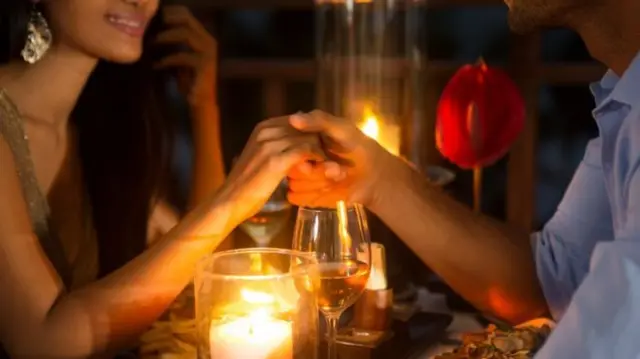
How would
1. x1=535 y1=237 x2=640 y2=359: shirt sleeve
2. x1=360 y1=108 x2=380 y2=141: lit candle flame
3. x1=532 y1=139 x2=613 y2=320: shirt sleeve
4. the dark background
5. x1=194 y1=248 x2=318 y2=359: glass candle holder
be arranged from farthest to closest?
the dark background
x1=360 y1=108 x2=380 y2=141: lit candle flame
x1=532 y1=139 x2=613 y2=320: shirt sleeve
x1=194 y1=248 x2=318 y2=359: glass candle holder
x1=535 y1=237 x2=640 y2=359: shirt sleeve

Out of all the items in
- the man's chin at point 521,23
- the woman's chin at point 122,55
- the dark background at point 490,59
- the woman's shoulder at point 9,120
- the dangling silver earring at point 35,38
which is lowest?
the dark background at point 490,59

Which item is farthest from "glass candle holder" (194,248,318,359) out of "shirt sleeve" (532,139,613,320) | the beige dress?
the beige dress

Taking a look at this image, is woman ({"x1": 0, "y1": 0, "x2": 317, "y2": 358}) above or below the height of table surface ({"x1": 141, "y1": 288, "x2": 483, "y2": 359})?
above

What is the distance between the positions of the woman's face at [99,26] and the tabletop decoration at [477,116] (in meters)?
0.60

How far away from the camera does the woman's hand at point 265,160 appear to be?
127 centimetres

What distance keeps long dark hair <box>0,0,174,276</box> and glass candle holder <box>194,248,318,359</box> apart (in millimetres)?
823

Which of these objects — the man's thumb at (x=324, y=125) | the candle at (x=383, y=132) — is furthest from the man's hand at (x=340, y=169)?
the candle at (x=383, y=132)

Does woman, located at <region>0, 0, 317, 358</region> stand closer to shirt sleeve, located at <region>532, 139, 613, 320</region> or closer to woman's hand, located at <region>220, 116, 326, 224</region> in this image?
woman's hand, located at <region>220, 116, 326, 224</region>

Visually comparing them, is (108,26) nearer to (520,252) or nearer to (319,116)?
(319,116)

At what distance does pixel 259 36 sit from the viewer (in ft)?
13.5

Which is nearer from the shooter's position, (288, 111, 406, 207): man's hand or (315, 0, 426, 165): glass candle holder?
(288, 111, 406, 207): man's hand

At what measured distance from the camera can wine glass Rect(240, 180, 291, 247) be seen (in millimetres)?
1508

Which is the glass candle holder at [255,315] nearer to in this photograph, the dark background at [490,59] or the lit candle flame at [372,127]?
the lit candle flame at [372,127]

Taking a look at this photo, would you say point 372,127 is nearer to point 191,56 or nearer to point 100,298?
point 191,56
